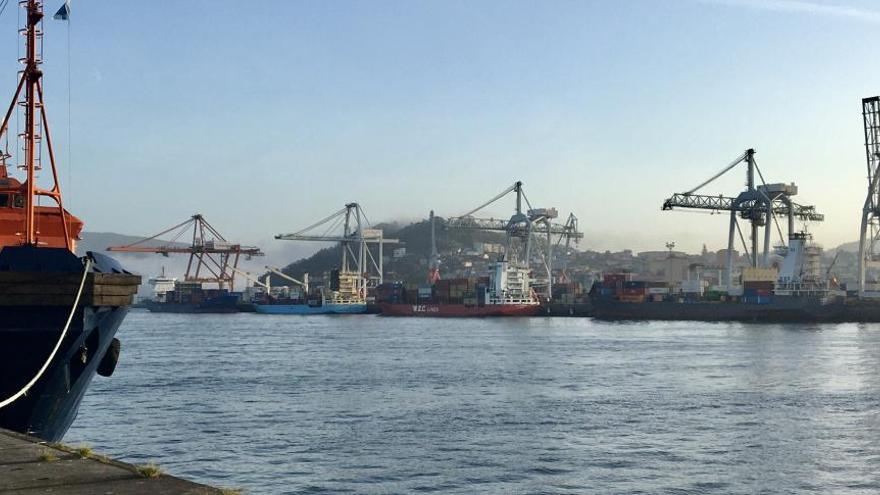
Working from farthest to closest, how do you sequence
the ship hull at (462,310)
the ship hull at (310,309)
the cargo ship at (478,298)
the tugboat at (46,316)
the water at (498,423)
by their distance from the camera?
the ship hull at (310,309) < the cargo ship at (478,298) < the ship hull at (462,310) < the water at (498,423) < the tugboat at (46,316)

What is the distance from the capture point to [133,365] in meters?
53.8

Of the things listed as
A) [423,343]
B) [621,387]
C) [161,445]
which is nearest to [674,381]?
[621,387]

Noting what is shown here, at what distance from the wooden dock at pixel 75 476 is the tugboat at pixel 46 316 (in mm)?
4593

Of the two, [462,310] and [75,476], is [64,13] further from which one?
[462,310]

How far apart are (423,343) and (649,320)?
70353mm

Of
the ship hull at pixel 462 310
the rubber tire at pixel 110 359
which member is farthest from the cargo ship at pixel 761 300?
the rubber tire at pixel 110 359

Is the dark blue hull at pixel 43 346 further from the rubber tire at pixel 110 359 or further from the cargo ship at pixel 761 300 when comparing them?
the cargo ship at pixel 761 300

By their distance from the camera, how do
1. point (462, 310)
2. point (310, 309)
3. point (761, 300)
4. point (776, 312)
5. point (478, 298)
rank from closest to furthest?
point (776, 312) → point (761, 300) → point (478, 298) → point (462, 310) → point (310, 309)

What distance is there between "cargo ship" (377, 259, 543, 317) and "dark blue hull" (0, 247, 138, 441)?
143 metres

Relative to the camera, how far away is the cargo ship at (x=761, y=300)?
122688 mm

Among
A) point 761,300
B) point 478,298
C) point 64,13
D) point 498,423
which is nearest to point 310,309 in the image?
point 478,298

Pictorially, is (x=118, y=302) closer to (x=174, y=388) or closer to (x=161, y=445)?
(x=161, y=445)

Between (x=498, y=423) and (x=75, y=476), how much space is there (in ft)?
71.2

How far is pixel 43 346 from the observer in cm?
1585
